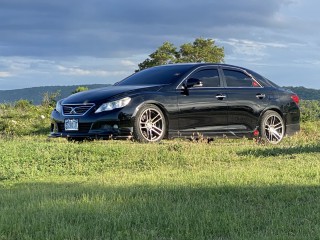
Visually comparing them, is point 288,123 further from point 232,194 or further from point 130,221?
point 130,221

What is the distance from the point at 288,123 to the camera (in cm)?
1119

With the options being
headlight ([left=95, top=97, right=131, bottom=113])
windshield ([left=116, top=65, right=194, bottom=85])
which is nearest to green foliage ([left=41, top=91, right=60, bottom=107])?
windshield ([left=116, top=65, right=194, bottom=85])

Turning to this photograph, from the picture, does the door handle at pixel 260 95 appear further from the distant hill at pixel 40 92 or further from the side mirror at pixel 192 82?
the distant hill at pixel 40 92

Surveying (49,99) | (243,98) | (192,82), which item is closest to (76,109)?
(192,82)

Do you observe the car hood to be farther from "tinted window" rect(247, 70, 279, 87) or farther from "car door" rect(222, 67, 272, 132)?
"tinted window" rect(247, 70, 279, 87)

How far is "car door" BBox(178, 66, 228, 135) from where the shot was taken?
9773mm

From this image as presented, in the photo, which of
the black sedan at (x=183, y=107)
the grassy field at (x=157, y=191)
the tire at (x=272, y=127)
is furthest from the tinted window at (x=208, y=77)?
the grassy field at (x=157, y=191)

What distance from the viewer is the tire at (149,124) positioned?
30.0ft

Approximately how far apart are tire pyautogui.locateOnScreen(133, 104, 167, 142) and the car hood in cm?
36

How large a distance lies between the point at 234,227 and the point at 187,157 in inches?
162

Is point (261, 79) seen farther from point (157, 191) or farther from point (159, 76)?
point (157, 191)

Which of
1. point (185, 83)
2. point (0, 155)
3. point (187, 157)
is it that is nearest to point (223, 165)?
point (187, 157)

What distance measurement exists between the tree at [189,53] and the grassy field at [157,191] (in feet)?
97.7

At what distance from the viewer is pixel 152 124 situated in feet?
30.8
